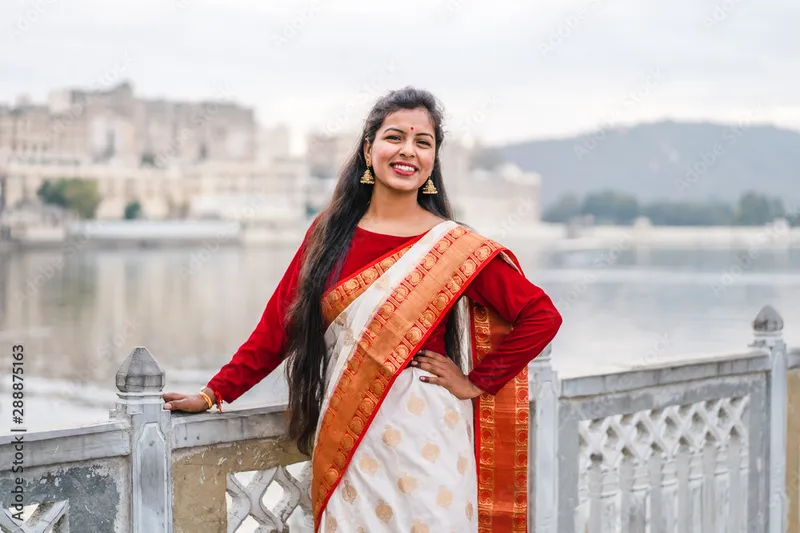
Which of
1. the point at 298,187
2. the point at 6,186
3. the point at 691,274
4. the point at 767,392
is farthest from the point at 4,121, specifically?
the point at 767,392

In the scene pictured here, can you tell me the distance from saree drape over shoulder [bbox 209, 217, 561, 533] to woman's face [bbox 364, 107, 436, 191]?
12 centimetres

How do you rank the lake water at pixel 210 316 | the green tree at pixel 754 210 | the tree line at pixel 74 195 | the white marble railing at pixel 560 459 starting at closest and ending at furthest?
the white marble railing at pixel 560 459, the lake water at pixel 210 316, the tree line at pixel 74 195, the green tree at pixel 754 210

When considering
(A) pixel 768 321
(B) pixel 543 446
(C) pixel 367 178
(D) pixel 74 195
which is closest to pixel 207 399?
(C) pixel 367 178

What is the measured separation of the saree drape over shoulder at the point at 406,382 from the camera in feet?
6.19

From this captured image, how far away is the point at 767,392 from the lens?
2.98 meters

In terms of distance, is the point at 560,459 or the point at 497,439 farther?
the point at 560,459

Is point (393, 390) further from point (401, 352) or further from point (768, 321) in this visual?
point (768, 321)

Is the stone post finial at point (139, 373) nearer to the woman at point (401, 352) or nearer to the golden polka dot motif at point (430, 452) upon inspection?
the woman at point (401, 352)

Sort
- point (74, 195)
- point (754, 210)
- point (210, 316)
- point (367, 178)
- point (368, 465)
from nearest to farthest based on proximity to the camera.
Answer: point (368, 465)
point (367, 178)
point (210, 316)
point (74, 195)
point (754, 210)

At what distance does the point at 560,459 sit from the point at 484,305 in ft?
2.04

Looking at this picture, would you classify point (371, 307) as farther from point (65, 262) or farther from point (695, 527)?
point (65, 262)

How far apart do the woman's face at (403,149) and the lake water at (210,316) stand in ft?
1.68

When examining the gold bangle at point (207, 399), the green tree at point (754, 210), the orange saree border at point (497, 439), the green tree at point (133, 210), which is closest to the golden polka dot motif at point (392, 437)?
the orange saree border at point (497, 439)

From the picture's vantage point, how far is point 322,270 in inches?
77.9
